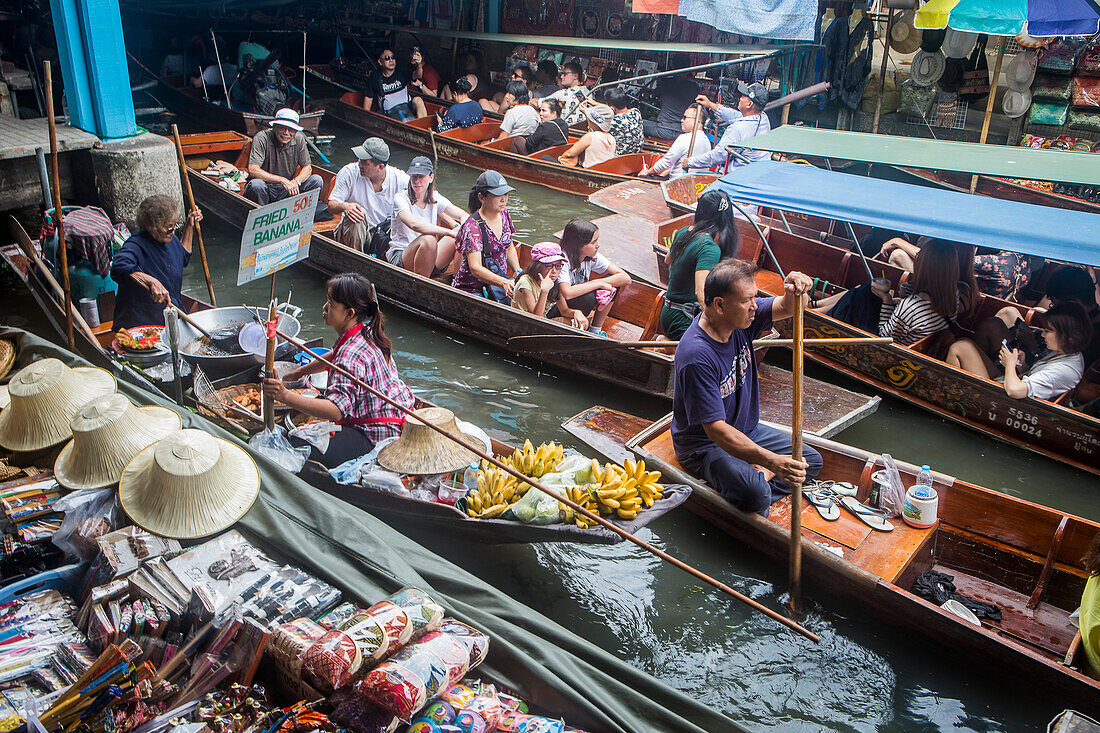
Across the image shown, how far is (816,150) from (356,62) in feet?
42.0

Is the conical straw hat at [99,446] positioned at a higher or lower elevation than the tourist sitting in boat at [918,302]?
higher

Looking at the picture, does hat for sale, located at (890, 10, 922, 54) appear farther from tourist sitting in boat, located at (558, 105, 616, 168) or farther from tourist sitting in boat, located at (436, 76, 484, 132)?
tourist sitting in boat, located at (436, 76, 484, 132)

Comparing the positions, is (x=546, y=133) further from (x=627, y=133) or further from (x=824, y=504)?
(x=824, y=504)

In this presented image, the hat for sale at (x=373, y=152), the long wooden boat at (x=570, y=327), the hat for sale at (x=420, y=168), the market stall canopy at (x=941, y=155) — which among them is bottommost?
the long wooden boat at (x=570, y=327)

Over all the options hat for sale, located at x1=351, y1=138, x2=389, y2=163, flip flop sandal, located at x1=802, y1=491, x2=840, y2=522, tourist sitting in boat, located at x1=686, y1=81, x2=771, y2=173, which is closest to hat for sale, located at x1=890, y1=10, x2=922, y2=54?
tourist sitting in boat, located at x1=686, y1=81, x2=771, y2=173

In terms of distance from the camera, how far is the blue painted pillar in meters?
7.36

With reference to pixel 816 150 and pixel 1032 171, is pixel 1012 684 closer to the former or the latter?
pixel 1032 171

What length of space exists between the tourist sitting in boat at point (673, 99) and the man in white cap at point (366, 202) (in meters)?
6.66

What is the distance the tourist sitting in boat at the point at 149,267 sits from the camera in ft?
17.7

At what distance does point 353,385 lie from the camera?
4340mm

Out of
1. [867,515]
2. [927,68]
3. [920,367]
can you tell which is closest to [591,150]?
[927,68]

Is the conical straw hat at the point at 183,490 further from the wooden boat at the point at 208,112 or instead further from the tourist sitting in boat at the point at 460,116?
the tourist sitting in boat at the point at 460,116

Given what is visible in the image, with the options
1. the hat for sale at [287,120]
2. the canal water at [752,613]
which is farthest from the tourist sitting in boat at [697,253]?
the hat for sale at [287,120]

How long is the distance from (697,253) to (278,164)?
5.10 meters
